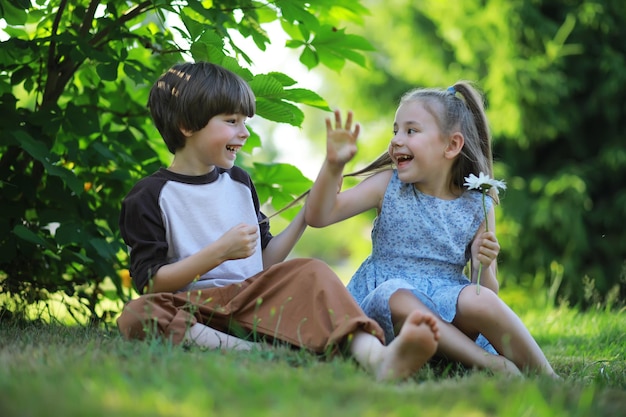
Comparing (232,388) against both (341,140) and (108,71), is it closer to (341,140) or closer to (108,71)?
(341,140)

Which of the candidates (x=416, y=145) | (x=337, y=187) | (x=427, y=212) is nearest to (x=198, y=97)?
(x=337, y=187)

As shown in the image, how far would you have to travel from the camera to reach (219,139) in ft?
8.54

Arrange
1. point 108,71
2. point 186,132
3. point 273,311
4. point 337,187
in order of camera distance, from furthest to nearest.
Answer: point 108,71 < point 186,132 < point 337,187 < point 273,311

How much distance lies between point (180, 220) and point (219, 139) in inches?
12.2

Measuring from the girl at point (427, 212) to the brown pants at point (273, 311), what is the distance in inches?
10.9

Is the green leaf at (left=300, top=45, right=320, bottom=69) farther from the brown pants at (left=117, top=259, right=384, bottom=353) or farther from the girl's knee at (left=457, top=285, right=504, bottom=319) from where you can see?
the girl's knee at (left=457, top=285, right=504, bottom=319)

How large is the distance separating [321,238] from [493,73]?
1902 centimetres

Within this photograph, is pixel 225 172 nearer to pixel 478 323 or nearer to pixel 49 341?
pixel 49 341

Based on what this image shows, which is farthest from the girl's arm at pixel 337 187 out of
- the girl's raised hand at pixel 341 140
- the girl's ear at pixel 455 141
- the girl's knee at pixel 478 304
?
the girl's knee at pixel 478 304

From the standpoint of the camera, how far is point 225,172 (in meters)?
2.81

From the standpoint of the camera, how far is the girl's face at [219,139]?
2609mm

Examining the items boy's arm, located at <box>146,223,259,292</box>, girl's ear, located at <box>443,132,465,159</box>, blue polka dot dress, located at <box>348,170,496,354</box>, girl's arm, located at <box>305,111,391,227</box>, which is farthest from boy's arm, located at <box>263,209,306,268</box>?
girl's ear, located at <box>443,132,465,159</box>

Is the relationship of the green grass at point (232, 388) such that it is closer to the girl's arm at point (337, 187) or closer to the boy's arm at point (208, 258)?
the boy's arm at point (208, 258)

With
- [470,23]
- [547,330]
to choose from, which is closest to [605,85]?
[470,23]
